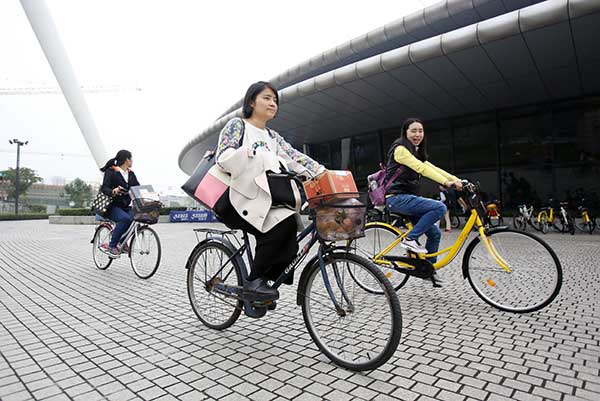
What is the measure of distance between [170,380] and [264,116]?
1.95 meters

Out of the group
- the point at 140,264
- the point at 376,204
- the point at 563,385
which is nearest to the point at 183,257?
the point at 140,264

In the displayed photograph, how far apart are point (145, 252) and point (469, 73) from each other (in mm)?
11261

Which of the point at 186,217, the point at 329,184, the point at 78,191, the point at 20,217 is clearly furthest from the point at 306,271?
the point at 78,191

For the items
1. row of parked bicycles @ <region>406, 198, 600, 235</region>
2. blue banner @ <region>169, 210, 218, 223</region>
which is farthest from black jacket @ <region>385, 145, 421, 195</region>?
blue banner @ <region>169, 210, 218, 223</region>

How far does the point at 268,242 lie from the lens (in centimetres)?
269

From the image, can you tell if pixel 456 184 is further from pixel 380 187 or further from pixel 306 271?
pixel 306 271

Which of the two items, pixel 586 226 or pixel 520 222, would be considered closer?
pixel 586 226

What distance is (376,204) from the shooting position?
4180 mm

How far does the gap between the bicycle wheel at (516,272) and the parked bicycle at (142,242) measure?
4312 millimetres

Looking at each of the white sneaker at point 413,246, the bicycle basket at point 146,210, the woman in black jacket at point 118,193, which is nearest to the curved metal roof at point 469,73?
the white sneaker at point 413,246

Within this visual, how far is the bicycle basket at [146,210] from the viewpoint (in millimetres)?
5504

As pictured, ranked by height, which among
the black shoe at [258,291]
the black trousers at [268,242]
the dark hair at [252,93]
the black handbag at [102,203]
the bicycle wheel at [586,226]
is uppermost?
the dark hair at [252,93]

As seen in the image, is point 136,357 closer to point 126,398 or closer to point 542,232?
point 126,398

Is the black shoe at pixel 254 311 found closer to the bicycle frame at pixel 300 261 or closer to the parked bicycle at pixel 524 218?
the bicycle frame at pixel 300 261
